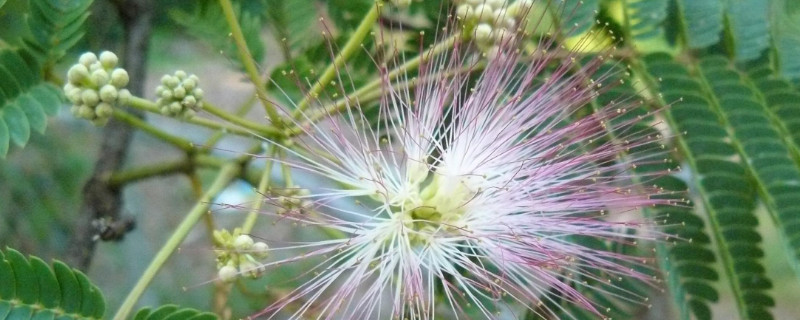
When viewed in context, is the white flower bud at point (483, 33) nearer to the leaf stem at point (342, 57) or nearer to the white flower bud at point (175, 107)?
the leaf stem at point (342, 57)

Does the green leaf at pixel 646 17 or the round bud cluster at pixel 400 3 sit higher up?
the green leaf at pixel 646 17

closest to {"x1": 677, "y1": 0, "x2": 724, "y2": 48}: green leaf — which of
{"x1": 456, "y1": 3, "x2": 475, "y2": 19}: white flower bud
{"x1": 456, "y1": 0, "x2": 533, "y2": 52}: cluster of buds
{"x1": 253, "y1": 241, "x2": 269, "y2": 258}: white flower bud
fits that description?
{"x1": 456, "y1": 0, "x2": 533, "y2": 52}: cluster of buds

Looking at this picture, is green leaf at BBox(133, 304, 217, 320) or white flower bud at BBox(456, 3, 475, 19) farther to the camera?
white flower bud at BBox(456, 3, 475, 19)

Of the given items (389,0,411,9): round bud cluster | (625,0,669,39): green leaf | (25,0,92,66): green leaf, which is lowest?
(25,0,92,66): green leaf

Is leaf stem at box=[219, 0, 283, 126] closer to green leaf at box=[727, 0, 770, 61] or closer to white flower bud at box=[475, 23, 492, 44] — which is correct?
white flower bud at box=[475, 23, 492, 44]

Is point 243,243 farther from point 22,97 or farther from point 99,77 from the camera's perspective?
point 22,97

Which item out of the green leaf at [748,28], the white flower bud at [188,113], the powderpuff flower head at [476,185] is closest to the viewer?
the white flower bud at [188,113]

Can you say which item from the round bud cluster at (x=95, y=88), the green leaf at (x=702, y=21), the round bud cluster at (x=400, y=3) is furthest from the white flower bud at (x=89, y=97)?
the green leaf at (x=702, y=21)
